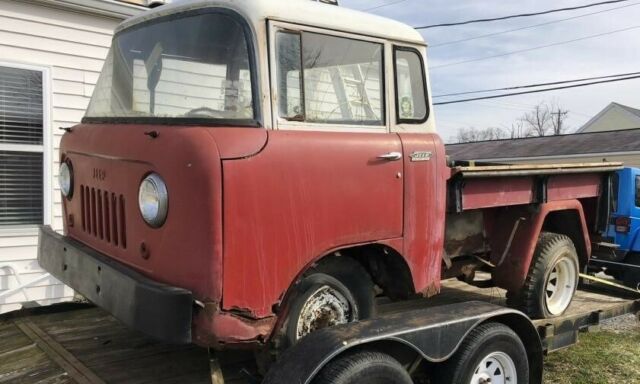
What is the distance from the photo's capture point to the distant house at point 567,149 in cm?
2762

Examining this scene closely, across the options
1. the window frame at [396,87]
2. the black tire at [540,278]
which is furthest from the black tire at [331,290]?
the black tire at [540,278]

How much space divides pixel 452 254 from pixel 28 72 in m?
4.92

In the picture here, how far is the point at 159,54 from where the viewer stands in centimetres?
342

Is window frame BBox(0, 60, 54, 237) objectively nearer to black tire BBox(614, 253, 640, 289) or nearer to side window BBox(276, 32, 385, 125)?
side window BBox(276, 32, 385, 125)

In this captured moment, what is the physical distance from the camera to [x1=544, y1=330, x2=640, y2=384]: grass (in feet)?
15.9

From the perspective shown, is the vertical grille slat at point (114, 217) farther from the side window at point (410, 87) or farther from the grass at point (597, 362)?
the grass at point (597, 362)

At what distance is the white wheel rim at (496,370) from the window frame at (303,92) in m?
1.46

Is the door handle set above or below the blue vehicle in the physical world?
above

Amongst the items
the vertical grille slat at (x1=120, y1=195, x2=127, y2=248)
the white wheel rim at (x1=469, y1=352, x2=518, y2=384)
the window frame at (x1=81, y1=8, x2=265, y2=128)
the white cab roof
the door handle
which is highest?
the white cab roof

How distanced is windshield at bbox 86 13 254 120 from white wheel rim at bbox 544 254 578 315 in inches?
131

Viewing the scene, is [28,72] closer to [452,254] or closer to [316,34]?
[316,34]

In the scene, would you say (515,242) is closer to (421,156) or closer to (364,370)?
(421,156)

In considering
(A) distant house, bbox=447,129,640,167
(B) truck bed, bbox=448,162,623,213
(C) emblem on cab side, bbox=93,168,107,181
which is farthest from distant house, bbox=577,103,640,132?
(C) emblem on cab side, bbox=93,168,107,181

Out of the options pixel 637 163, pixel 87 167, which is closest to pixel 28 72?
pixel 87 167
